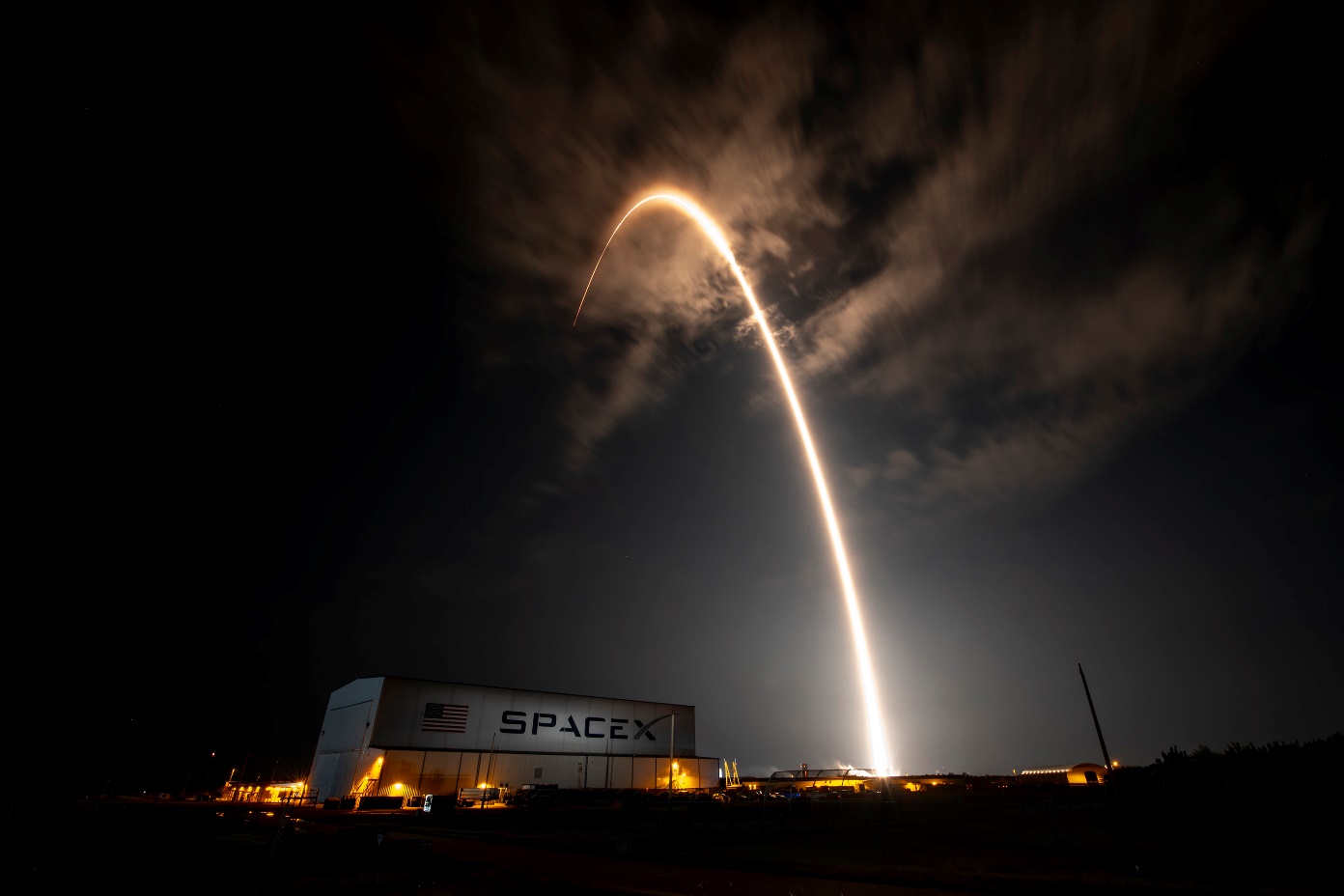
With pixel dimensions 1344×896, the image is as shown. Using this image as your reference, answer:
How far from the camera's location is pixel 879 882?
14.5 metres

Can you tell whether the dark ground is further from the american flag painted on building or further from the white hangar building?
the american flag painted on building

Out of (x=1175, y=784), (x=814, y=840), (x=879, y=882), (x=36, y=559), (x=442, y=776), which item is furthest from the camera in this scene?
(x=442, y=776)

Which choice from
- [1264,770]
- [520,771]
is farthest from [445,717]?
[1264,770]

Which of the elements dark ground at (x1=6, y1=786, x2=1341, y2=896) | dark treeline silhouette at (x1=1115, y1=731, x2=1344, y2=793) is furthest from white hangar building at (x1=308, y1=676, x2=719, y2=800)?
dark treeline silhouette at (x1=1115, y1=731, x2=1344, y2=793)

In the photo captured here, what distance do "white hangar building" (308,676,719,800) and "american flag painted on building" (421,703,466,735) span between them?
0.28 feet

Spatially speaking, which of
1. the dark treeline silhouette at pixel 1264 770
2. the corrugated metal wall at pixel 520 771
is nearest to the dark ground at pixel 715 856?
the dark treeline silhouette at pixel 1264 770

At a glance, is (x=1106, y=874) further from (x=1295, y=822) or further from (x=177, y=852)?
(x=177, y=852)

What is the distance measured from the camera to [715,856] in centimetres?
1814

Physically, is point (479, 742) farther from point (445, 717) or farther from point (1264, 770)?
point (1264, 770)

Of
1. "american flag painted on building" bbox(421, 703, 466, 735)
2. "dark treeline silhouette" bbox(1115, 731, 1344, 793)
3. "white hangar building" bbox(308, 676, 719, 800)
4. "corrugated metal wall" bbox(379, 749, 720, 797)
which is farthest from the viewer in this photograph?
"american flag painted on building" bbox(421, 703, 466, 735)

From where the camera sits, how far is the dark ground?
13688 millimetres

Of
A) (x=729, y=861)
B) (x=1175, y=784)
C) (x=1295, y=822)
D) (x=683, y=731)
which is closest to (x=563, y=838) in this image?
(x=729, y=861)

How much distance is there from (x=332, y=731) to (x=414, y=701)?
1503 cm

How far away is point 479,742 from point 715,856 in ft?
155
